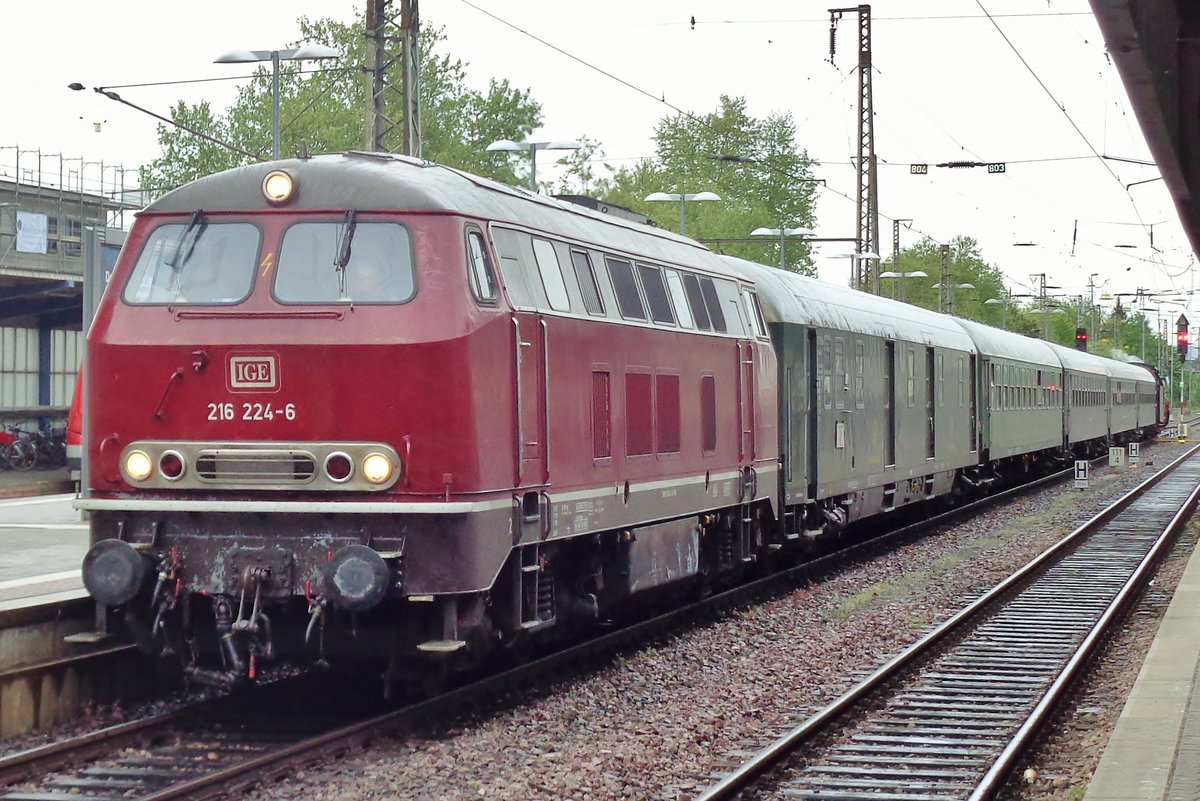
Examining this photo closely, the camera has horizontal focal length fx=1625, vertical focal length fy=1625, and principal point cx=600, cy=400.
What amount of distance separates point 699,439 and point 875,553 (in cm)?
851

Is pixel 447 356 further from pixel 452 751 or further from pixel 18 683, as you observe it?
pixel 18 683

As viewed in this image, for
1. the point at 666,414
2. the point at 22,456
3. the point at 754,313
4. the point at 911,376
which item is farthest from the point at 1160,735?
the point at 22,456

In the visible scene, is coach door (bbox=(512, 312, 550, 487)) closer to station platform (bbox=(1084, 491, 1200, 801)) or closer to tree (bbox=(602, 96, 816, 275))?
station platform (bbox=(1084, 491, 1200, 801))

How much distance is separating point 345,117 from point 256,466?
193 ft

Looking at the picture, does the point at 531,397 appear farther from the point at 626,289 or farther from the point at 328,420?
the point at 626,289

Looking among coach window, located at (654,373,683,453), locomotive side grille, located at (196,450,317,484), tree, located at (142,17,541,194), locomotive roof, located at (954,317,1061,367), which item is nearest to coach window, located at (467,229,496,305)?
locomotive side grille, located at (196,450,317,484)

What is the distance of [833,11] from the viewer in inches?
1468

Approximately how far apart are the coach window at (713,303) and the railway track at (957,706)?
3.28m

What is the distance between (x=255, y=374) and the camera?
9.65 m

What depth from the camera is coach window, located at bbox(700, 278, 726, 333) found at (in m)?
14.3

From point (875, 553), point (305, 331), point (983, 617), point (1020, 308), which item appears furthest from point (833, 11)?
point (1020, 308)

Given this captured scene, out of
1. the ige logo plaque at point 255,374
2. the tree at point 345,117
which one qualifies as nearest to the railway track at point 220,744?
the ige logo plaque at point 255,374

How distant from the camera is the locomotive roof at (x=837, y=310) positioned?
688 inches

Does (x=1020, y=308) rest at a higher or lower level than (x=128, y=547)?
higher
